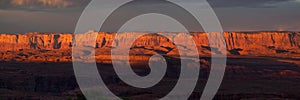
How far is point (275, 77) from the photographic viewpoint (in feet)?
586

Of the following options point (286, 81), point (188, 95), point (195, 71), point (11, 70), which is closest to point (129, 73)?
point (195, 71)

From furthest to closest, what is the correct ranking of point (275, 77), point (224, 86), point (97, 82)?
point (275, 77) < point (97, 82) < point (224, 86)

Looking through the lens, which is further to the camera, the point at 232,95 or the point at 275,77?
the point at 275,77

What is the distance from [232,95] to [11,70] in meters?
93.0

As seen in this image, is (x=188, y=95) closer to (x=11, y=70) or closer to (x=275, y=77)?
(x=275, y=77)

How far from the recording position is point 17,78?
161m

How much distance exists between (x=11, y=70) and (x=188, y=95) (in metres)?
87.3

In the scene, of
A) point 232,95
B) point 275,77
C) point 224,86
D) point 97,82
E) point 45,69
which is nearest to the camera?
point 232,95

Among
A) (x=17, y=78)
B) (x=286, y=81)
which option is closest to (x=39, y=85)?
(x=17, y=78)

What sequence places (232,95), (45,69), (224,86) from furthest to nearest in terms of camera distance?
(45,69)
(224,86)
(232,95)

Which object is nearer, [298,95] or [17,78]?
[298,95]

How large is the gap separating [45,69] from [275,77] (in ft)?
226

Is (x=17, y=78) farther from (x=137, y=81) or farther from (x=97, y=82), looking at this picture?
(x=137, y=81)

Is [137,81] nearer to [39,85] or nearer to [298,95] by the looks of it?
[39,85]
